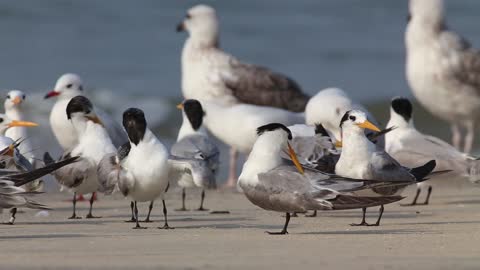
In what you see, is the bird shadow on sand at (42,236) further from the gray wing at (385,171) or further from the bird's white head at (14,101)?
the bird's white head at (14,101)

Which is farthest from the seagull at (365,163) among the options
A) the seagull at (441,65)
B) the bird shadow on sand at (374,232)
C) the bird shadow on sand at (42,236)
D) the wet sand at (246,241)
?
the seagull at (441,65)

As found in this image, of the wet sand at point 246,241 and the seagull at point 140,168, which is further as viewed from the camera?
the seagull at point 140,168

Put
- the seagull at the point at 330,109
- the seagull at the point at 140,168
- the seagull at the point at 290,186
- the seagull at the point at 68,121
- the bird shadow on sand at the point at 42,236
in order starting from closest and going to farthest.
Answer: the bird shadow on sand at the point at 42,236 < the seagull at the point at 290,186 < the seagull at the point at 140,168 < the seagull at the point at 68,121 < the seagull at the point at 330,109

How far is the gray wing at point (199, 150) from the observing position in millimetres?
9148

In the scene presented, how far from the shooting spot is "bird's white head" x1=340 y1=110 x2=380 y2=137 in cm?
847

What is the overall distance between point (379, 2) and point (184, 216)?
745 inches

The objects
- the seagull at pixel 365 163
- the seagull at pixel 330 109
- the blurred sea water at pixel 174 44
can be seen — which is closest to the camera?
the seagull at pixel 365 163

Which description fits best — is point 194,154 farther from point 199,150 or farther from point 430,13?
point 430,13

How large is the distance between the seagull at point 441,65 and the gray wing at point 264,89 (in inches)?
48.5

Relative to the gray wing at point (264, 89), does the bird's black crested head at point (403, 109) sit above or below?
above

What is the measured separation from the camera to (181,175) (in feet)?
26.6

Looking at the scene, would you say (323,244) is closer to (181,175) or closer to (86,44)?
Answer: (181,175)

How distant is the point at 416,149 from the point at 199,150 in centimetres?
175

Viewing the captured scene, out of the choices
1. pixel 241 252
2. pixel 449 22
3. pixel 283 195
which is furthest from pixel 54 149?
pixel 449 22
